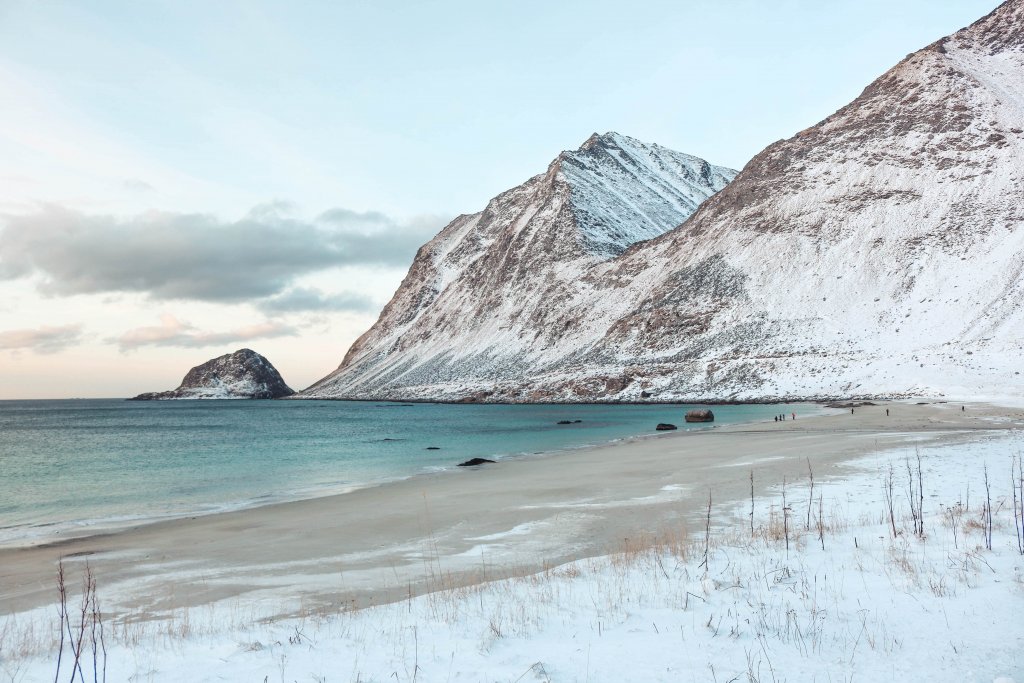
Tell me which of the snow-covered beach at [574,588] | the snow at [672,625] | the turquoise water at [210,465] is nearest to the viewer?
the snow at [672,625]

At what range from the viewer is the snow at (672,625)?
523 centimetres

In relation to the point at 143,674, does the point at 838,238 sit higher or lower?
higher

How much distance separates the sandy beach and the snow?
1000mm

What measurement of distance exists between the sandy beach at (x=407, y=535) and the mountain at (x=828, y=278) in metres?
48.1

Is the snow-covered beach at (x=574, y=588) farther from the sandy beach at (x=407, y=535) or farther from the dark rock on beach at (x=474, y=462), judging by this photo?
the dark rock on beach at (x=474, y=462)

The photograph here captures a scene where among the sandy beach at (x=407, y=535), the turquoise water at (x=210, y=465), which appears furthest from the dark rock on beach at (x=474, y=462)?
the sandy beach at (x=407, y=535)

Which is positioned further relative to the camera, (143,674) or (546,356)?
(546,356)

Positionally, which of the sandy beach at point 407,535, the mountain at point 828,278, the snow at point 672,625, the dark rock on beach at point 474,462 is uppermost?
the mountain at point 828,278

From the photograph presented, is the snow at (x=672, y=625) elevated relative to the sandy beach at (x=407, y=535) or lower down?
elevated

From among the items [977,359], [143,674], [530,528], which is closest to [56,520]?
[530,528]

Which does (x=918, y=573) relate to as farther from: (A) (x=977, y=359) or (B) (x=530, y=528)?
(A) (x=977, y=359)

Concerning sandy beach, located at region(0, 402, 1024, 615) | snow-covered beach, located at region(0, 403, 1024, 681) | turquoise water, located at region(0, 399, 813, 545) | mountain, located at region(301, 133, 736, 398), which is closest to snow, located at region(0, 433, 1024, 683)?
snow-covered beach, located at region(0, 403, 1024, 681)

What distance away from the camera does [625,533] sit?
38.9 ft

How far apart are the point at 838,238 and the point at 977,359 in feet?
121
